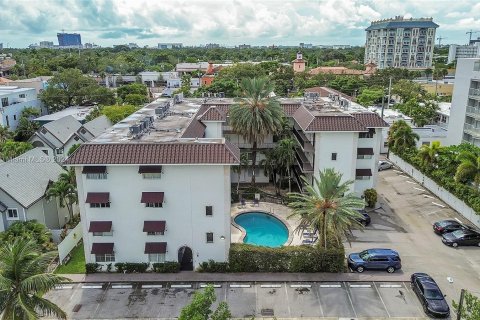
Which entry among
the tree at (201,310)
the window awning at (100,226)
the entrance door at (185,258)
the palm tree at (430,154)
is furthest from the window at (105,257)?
the palm tree at (430,154)

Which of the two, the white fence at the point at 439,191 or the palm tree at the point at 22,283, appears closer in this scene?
the palm tree at the point at 22,283

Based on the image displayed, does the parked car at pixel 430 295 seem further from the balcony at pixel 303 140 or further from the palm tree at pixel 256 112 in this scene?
the palm tree at pixel 256 112

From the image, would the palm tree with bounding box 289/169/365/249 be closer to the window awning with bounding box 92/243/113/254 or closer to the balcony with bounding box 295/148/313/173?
the balcony with bounding box 295/148/313/173

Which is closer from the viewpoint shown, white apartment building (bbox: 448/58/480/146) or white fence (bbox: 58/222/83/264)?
white fence (bbox: 58/222/83/264)

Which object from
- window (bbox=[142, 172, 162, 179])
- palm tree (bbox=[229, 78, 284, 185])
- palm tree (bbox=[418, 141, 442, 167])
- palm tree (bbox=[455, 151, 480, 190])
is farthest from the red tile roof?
palm tree (bbox=[418, 141, 442, 167])

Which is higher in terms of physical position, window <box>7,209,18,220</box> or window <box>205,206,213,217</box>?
window <box>205,206,213,217</box>
